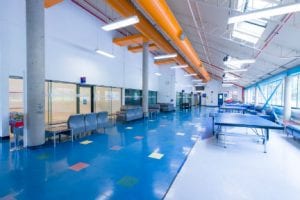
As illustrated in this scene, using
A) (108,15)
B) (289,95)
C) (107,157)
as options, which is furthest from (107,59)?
(289,95)

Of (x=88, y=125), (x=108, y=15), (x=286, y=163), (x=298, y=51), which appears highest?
(x=108, y=15)

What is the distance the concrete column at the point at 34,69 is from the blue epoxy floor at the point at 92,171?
514 millimetres

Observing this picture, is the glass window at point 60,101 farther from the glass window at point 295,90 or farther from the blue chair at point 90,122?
the glass window at point 295,90

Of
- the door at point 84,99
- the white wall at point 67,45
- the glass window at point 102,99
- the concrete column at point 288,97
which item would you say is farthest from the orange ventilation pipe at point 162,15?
the concrete column at point 288,97

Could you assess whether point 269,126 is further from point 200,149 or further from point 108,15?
point 108,15

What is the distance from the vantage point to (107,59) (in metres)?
8.15

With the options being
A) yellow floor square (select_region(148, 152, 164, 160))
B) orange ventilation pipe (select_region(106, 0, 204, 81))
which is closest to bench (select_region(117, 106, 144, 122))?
orange ventilation pipe (select_region(106, 0, 204, 81))

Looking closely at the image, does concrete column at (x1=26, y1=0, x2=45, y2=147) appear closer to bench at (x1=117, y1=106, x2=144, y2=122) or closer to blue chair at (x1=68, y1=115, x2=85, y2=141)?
blue chair at (x1=68, y1=115, x2=85, y2=141)

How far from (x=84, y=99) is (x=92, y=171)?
5084 millimetres

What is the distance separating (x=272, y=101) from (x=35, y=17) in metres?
14.9

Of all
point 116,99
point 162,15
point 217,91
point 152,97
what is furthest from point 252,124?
point 217,91

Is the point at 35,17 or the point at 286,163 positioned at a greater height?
the point at 35,17

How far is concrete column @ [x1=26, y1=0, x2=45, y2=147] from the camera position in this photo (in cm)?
366

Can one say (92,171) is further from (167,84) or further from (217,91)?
(217,91)
